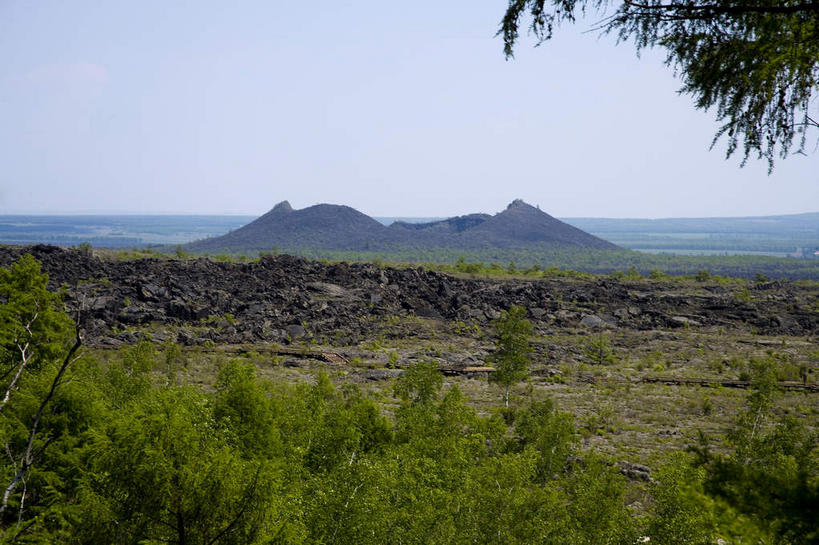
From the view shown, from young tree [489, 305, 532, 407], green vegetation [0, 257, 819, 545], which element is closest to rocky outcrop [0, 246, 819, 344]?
A: young tree [489, 305, 532, 407]

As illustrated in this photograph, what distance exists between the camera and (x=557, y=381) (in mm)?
43500

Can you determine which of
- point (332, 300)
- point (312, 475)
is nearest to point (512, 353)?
point (312, 475)

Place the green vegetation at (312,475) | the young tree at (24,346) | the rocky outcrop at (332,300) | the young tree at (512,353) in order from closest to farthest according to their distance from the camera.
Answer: the green vegetation at (312,475) → the young tree at (24,346) → the young tree at (512,353) → the rocky outcrop at (332,300)

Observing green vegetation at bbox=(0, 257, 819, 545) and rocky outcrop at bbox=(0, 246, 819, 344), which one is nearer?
green vegetation at bbox=(0, 257, 819, 545)

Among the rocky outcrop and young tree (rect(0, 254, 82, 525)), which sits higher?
young tree (rect(0, 254, 82, 525))

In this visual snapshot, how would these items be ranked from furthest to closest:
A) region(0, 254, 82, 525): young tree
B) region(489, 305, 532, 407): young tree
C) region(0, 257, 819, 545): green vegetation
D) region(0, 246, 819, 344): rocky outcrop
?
region(0, 246, 819, 344): rocky outcrop, region(489, 305, 532, 407): young tree, region(0, 254, 82, 525): young tree, region(0, 257, 819, 545): green vegetation

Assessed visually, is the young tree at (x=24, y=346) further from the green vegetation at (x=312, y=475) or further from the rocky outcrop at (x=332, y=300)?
the rocky outcrop at (x=332, y=300)

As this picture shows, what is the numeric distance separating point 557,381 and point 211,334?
104ft

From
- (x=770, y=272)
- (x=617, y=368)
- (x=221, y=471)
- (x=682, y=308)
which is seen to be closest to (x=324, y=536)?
(x=221, y=471)

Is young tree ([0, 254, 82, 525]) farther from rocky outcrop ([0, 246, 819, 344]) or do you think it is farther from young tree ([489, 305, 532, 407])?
rocky outcrop ([0, 246, 819, 344])

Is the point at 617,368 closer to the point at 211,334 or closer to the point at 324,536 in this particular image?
the point at 211,334

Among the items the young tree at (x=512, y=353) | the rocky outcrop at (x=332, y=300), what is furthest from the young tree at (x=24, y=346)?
the rocky outcrop at (x=332, y=300)

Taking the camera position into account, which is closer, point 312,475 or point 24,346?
point 24,346

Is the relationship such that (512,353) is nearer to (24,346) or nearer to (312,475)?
(312,475)
